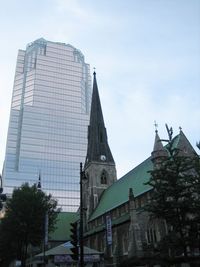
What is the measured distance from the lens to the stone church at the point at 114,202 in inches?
1608

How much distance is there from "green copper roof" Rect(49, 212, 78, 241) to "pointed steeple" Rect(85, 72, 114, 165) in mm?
17772

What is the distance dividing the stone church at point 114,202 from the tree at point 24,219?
7.74 metres

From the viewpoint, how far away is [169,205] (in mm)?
24875

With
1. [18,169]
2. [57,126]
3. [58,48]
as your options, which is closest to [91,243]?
[18,169]

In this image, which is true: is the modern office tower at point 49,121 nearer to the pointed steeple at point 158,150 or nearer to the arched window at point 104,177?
the arched window at point 104,177

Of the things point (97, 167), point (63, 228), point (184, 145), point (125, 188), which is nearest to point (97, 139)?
point (97, 167)

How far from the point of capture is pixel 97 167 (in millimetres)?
70062

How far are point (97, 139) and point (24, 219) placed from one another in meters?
32.1

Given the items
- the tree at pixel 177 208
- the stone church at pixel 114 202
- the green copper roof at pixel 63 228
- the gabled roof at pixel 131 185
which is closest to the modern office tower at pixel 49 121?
the green copper roof at pixel 63 228

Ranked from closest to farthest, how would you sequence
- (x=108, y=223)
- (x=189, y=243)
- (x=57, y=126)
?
(x=189, y=243)
(x=108, y=223)
(x=57, y=126)

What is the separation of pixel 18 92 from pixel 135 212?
11248 centimetres

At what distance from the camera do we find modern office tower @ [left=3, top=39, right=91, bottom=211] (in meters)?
123

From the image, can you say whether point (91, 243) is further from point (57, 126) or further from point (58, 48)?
point (58, 48)

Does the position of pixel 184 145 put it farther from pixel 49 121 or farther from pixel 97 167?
pixel 49 121
